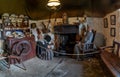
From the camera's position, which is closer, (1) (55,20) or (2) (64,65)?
(2) (64,65)

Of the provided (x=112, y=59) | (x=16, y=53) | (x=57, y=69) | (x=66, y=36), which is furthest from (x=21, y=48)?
(x=112, y=59)

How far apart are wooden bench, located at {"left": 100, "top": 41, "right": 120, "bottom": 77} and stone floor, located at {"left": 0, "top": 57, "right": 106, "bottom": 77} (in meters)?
0.44

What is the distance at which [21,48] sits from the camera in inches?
283

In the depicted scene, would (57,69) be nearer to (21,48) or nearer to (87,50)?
(21,48)

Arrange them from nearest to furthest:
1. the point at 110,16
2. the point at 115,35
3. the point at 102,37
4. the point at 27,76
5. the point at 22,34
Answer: the point at 27,76 → the point at 115,35 → the point at 110,16 → the point at 22,34 → the point at 102,37

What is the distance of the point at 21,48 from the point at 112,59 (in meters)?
3.19

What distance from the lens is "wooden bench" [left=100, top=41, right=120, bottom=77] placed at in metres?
4.41

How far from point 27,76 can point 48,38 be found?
137 inches

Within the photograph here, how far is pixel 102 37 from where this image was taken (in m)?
8.54

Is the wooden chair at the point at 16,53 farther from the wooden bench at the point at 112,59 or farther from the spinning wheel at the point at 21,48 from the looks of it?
the wooden bench at the point at 112,59

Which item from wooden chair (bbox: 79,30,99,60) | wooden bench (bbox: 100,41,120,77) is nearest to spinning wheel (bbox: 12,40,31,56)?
wooden chair (bbox: 79,30,99,60)

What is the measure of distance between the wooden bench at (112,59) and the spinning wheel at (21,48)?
2616mm

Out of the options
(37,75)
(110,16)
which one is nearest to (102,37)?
(110,16)

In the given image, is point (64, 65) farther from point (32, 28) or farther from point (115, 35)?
point (32, 28)
